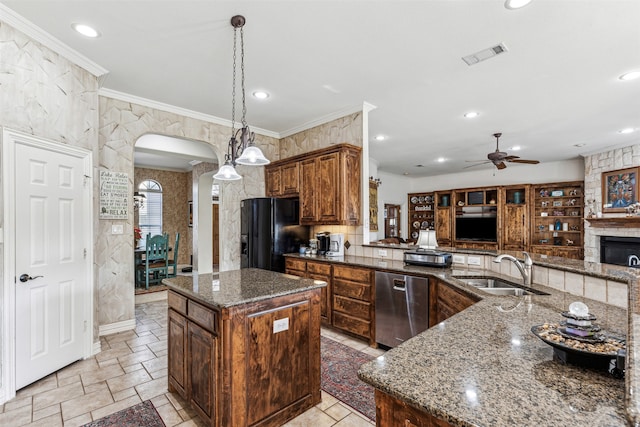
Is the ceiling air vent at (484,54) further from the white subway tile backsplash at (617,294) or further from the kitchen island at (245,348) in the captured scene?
the kitchen island at (245,348)

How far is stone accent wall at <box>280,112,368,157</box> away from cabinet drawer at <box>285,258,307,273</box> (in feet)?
5.61

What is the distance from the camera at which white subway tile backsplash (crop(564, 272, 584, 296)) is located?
1.86 metres

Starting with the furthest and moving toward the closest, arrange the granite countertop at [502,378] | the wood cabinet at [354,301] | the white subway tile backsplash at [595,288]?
the wood cabinet at [354,301] → the white subway tile backsplash at [595,288] → the granite countertop at [502,378]

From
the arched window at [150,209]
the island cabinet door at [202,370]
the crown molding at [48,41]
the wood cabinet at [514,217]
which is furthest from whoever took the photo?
the arched window at [150,209]

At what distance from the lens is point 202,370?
193 centimetres

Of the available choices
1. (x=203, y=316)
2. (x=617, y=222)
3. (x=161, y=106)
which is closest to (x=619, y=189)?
(x=617, y=222)

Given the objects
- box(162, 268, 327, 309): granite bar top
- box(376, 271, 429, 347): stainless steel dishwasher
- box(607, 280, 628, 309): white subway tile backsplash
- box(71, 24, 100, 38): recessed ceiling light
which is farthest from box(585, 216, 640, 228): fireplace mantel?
box(71, 24, 100, 38): recessed ceiling light

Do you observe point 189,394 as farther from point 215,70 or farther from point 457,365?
point 215,70

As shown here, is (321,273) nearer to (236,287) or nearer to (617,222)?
(236,287)

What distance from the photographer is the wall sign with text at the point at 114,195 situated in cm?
351

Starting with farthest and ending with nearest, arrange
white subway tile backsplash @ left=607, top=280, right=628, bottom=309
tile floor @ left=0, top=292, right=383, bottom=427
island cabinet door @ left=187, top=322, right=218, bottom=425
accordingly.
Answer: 1. tile floor @ left=0, top=292, right=383, bottom=427
2. island cabinet door @ left=187, top=322, right=218, bottom=425
3. white subway tile backsplash @ left=607, top=280, right=628, bottom=309

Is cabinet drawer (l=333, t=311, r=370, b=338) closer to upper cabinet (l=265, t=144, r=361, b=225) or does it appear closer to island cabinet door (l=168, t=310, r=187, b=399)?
upper cabinet (l=265, t=144, r=361, b=225)

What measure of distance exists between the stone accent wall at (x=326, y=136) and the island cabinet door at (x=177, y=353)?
2904 millimetres

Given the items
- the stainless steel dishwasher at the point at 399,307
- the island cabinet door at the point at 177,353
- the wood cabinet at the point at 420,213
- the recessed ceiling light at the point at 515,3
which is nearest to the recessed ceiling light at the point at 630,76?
the recessed ceiling light at the point at 515,3
